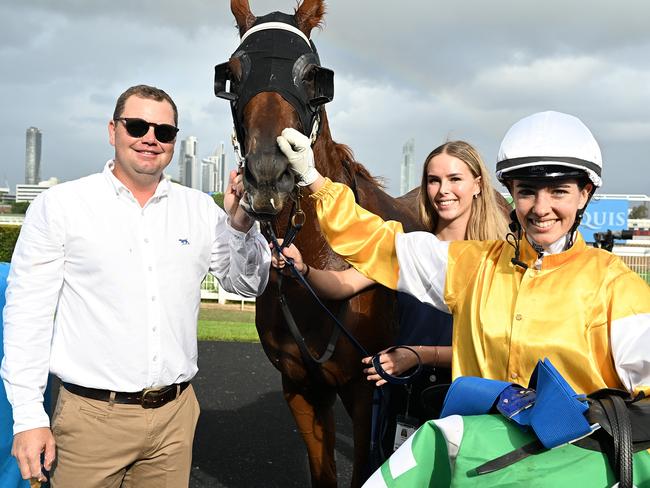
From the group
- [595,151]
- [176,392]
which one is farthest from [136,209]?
[595,151]

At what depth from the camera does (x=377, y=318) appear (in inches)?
108

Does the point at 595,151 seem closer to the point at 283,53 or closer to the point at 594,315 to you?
the point at 594,315

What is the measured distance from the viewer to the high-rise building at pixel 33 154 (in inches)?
5368

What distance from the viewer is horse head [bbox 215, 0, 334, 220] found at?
6.79 ft

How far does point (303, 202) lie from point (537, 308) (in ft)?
4.49

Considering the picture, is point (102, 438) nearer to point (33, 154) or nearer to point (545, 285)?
point (545, 285)

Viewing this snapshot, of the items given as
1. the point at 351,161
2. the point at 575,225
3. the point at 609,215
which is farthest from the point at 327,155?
the point at 609,215

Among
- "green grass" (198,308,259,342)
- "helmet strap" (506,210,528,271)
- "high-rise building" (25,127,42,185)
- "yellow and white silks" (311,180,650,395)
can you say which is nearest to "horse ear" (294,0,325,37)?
"yellow and white silks" (311,180,650,395)

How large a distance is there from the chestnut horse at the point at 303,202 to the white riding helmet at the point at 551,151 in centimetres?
80

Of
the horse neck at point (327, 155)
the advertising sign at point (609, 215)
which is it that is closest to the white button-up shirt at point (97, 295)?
the horse neck at point (327, 155)

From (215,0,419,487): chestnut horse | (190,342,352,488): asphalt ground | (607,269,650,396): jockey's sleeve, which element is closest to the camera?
(607,269,650,396): jockey's sleeve

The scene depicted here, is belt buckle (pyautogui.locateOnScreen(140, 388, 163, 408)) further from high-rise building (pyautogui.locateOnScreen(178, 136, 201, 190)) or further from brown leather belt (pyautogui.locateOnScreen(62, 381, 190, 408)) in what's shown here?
high-rise building (pyautogui.locateOnScreen(178, 136, 201, 190))

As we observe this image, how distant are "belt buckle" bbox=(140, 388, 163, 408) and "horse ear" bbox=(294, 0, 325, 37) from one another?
1.64m

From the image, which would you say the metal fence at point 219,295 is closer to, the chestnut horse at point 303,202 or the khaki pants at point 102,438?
the chestnut horse at point 303,202
